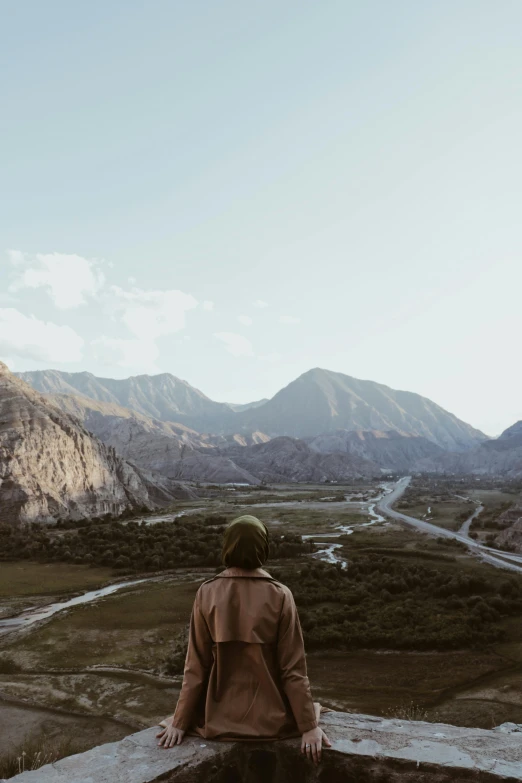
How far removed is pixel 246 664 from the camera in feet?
15.7

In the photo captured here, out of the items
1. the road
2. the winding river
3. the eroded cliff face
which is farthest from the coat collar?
the eroded cliff face

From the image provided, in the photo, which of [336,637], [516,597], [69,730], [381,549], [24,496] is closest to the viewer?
[69,730]

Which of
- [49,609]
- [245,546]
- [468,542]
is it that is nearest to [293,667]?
[245,546]

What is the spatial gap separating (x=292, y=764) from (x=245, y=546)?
194cm

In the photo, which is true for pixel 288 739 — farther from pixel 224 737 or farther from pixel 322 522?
pixel 322 522

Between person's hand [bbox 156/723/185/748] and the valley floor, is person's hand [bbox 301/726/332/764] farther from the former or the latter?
the valley floor

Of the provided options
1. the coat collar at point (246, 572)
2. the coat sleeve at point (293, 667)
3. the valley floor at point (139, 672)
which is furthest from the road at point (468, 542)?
the coat collar at point (246, 572)

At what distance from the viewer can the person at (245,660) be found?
4660 millimetres

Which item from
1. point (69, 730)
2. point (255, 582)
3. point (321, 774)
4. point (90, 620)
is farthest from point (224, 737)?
point (90, 620)

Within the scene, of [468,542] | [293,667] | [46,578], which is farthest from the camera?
[468,542]

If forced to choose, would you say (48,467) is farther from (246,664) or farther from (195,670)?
(246,664)

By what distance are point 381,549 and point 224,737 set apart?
5276 cm

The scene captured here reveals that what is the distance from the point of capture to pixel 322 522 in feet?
258

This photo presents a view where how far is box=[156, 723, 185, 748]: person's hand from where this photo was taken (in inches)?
189
